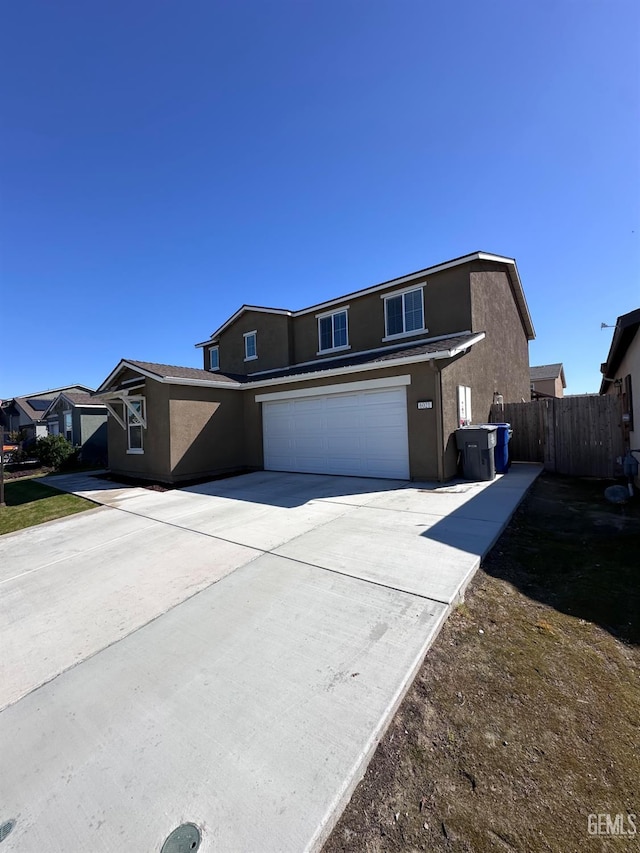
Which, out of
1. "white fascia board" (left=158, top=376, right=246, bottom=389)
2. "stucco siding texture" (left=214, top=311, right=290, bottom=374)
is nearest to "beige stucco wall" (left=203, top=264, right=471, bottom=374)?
"stucco siding texture" (left=214, top=311, right=290, bottom=374)

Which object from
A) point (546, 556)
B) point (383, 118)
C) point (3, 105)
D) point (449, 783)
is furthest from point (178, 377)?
point (449, 783)

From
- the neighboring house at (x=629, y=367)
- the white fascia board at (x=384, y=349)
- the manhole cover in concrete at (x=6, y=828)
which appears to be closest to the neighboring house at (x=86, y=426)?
the white fascia board at (x=384, y=349)

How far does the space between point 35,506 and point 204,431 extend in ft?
16.0

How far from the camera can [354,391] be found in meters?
10.5

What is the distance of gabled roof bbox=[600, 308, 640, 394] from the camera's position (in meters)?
6.96

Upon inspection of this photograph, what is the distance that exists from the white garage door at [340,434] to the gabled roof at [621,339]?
4.74m

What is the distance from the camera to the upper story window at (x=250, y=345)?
1690 cm

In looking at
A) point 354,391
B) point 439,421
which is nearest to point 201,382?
point 354,391

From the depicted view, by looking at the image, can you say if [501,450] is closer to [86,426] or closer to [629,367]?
[629,367]

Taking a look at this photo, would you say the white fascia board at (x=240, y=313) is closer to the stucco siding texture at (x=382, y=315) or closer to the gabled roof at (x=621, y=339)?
the stucco siding texture at (x=382, y=315)

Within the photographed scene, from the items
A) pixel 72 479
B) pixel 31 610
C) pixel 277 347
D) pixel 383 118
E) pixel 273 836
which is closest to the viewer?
pixel 273 836

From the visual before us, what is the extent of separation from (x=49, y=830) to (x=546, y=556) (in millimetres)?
5135

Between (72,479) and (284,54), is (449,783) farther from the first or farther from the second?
(72,479)

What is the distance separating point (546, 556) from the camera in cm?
460
